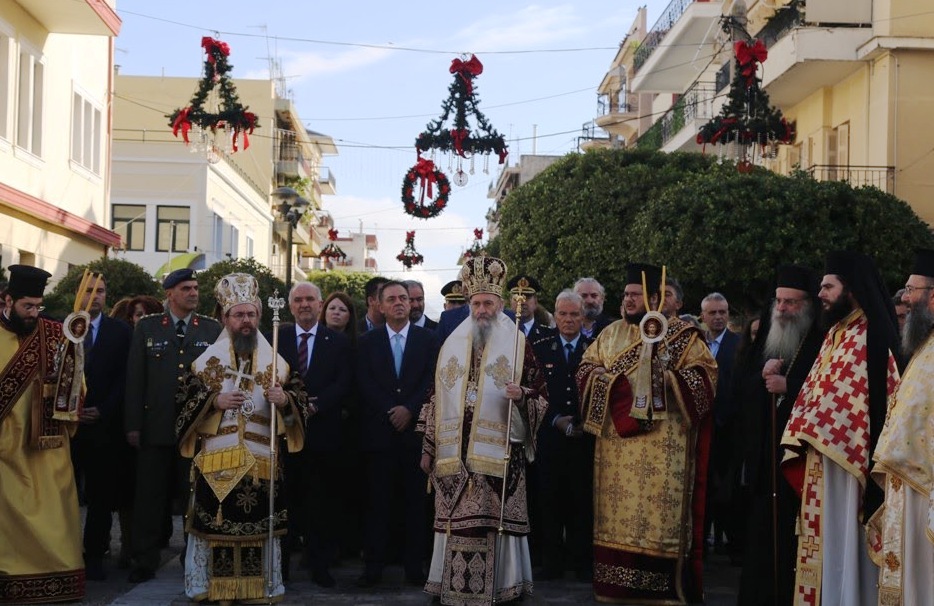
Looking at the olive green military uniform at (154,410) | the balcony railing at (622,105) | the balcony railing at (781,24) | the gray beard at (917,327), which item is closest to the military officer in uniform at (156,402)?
the olive green military uniform at (154,410)

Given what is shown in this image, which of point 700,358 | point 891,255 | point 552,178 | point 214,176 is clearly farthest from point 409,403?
point 214,176

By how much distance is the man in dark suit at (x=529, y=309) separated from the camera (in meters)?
11.4

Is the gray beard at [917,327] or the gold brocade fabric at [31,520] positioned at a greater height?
the gray beard at [917,327]

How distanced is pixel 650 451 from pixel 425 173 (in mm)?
6825

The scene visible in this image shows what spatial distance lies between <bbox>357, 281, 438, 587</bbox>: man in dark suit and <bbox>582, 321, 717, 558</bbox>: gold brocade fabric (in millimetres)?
1418

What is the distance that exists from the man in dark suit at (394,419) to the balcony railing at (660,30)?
29899 millimetres

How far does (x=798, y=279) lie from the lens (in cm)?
927

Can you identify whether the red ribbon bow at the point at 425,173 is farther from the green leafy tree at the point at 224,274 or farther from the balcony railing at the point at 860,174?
the balcony railing at the point at 860,174

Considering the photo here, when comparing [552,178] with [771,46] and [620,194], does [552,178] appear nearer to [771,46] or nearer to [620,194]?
[620,194]

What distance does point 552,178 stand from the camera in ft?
111

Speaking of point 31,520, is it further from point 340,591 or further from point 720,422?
point 720,422

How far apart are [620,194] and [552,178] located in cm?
200

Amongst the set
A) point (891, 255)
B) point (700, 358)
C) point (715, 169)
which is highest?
point (715, 169)

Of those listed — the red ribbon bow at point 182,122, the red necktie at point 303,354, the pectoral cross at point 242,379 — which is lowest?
the pectoral cross at point 242,379
